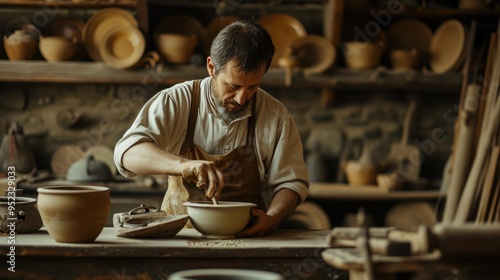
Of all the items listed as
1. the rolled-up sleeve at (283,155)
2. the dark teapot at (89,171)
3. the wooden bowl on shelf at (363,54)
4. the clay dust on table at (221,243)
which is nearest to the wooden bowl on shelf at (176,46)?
the dark teapot at (89,171)

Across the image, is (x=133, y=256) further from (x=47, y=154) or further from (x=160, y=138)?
(x=47, y=154)

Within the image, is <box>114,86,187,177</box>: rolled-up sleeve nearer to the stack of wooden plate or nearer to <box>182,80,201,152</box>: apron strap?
<box>182,80,201,152</box>: apron strap

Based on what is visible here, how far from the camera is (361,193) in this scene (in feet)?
19.8

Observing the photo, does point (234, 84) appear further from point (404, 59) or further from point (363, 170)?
point (404, 59)

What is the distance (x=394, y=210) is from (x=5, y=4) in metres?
3.71

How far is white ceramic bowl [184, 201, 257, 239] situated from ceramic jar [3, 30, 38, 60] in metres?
3.32

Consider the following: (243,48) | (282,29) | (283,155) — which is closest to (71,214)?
(243,48)

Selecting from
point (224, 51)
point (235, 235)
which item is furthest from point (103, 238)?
point (224, 51)

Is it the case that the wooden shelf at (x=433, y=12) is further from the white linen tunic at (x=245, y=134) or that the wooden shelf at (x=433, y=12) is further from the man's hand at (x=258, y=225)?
the man's hand at (x=258, y=225)

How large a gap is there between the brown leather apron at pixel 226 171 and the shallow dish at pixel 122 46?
2.28 meters

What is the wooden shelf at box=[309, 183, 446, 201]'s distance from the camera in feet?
19.7

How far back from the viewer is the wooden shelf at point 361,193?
19.7ft

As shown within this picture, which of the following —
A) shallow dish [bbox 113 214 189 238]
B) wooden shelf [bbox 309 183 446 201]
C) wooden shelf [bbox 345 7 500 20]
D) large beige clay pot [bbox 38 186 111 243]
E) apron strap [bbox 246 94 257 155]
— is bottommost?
wooden shelf [bbox 309 183 446 201]

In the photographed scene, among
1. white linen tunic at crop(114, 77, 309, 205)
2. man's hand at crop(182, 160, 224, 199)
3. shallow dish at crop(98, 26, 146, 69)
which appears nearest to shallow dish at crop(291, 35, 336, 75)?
shallow dish at crop(98, 26, 146, 69)
